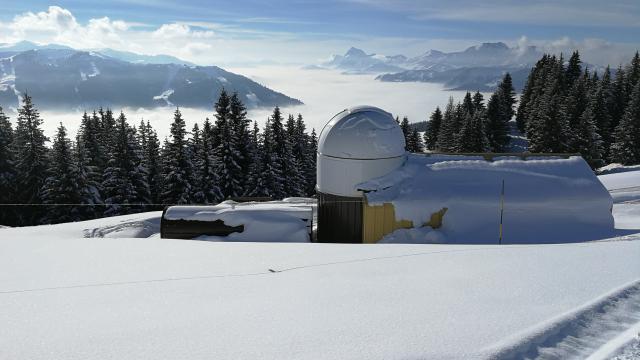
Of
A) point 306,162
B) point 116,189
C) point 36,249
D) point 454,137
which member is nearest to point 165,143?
point 116,189

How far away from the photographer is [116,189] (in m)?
38.3

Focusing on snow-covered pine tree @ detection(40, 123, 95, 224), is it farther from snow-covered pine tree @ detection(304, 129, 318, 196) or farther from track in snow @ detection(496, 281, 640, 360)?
track in snow @ detection(496, 281, 640, 360)

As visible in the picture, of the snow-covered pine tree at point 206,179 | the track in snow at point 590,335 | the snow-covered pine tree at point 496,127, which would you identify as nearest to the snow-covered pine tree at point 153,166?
the snow-covered pine tree at point 206,179

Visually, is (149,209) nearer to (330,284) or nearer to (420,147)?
(330,284)

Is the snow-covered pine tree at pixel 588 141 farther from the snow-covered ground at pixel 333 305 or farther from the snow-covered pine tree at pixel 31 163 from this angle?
the snow-covered pine tree at pixel 31 163

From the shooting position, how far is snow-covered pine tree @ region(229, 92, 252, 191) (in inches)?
1622

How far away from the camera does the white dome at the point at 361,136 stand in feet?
54.2

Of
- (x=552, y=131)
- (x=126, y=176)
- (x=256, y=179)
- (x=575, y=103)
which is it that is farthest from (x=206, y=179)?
(x=575, y=103)

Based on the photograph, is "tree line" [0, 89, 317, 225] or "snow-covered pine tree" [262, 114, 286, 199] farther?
"snow-covered pine tree" [262, 114, 286, 199]

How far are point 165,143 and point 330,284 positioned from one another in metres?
38.1

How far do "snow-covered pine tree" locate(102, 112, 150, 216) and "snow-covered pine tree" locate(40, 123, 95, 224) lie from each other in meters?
1.84

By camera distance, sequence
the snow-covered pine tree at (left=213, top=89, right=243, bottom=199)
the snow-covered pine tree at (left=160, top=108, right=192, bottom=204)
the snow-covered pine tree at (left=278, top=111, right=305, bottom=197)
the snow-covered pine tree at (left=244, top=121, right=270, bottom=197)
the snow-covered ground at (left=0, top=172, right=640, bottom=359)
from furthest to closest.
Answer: the snow-covered pine tree at (left=278, top=111, right=305, bottom=197)
the snow-covered pine tree at (left=244, top=121, right=270, bottom=197)
the snow-covered pine tree at (left=213, top=89, right=243, bottom=199)
the snow-covered pine tree at (left=160, top=108, right=192, bottom=204)
the snow-covered ground at (left=0, top=172, right=640, bottom=359)

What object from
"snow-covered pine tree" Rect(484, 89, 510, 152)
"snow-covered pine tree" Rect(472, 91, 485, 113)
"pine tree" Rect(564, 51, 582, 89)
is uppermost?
"pine tree" Rect(564, 51, 582, 89)

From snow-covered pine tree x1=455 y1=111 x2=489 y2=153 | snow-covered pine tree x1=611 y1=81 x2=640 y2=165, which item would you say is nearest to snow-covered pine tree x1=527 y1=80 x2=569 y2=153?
snow-covered pine tree x1=611 y1=81 x2=640 y2=165
